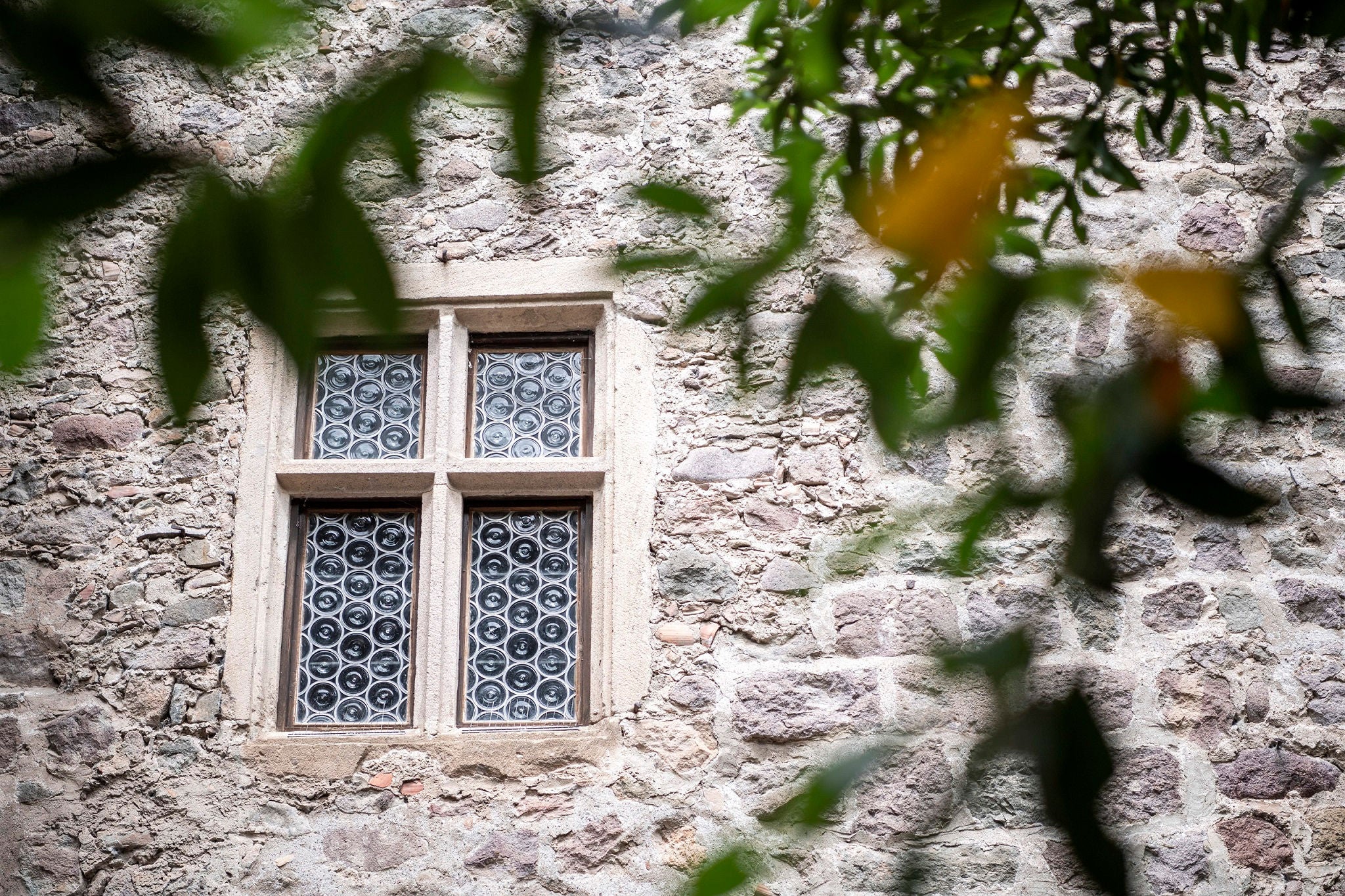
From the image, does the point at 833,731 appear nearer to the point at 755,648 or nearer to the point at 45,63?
the point at 755,648

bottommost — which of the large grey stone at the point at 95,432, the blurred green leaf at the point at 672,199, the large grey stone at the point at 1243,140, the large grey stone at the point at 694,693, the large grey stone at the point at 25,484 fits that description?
the large grey stone at the point at 694,693

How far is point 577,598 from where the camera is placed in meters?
2.74

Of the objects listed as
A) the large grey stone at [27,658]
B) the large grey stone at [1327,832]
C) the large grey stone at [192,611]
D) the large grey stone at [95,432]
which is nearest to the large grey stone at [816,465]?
the large grey stone at [1327,832]

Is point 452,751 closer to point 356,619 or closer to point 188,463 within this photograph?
point 356,619

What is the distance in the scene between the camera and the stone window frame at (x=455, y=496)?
253 centimetres

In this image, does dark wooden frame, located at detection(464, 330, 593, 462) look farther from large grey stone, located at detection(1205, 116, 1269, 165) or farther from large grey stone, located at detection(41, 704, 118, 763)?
large grey stone, located at detection(1205, 116, 1269, 165)

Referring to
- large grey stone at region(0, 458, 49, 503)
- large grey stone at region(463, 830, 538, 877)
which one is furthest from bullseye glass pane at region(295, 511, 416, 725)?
large grey stone at region(0, 458, 49, 503)

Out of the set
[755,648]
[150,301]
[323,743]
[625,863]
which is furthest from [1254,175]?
[150,301]

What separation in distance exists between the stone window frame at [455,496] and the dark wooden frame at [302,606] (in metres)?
Answer: 0.01

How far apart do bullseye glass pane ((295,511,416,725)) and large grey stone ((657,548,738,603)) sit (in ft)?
1.98

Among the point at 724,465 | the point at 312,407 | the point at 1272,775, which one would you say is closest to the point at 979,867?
the point at 1272,775

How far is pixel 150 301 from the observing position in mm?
458

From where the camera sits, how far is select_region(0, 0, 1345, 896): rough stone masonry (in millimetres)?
2400

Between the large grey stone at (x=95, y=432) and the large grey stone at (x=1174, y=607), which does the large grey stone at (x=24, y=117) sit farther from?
the large grey stone at (x=1174, y=607)
